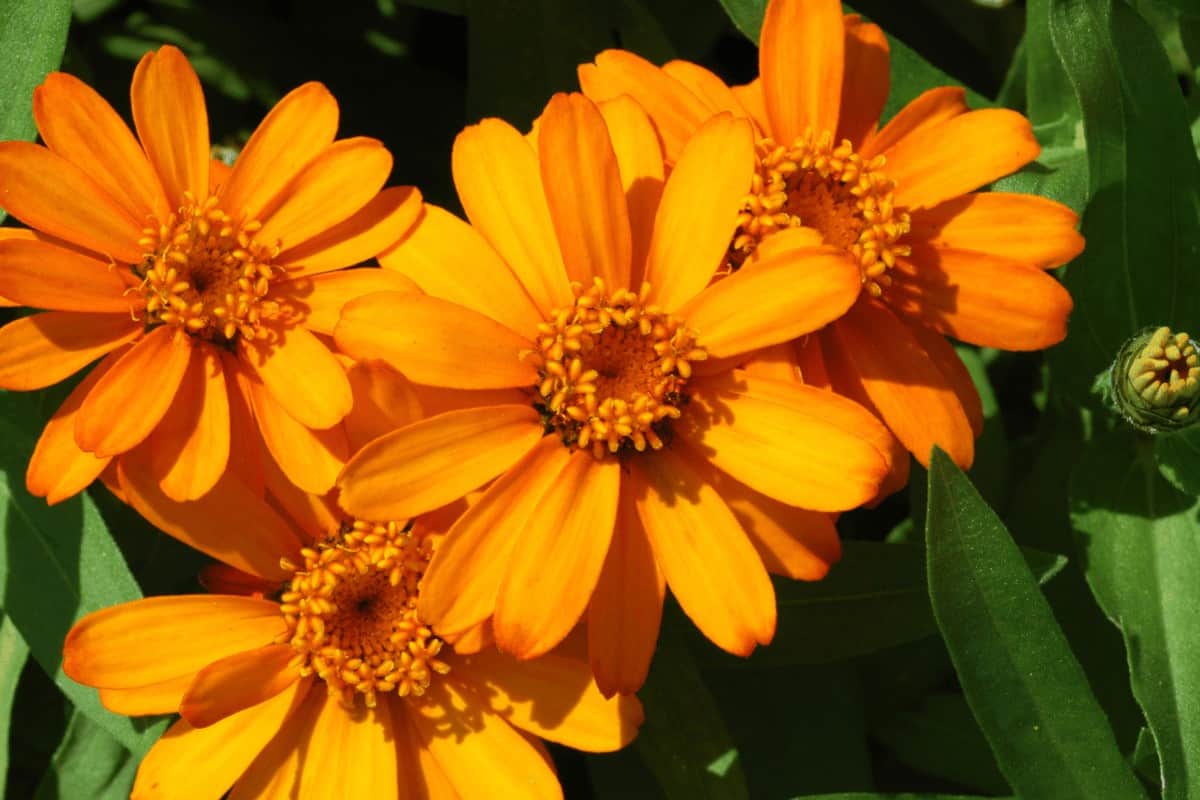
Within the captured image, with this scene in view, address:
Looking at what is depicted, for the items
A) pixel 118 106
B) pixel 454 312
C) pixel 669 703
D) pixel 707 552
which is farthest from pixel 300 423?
pixel 118 106

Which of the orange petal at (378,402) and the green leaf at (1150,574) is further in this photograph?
the green leaf at (1150,574)

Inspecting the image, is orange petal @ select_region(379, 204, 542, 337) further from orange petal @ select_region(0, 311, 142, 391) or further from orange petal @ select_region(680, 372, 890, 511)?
orange petal @ select_region(0, 311, 142, 391)

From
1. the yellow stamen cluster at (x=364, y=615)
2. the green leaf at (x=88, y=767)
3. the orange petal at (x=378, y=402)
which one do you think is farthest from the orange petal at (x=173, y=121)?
the green leaf at (x=88, y=767)

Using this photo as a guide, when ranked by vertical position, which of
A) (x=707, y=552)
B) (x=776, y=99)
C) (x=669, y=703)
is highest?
(x=776, y=99)

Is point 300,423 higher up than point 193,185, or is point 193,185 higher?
point 193,185

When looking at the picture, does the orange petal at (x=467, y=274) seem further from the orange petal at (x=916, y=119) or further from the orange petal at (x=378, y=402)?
the orange petal at (x=916, y=119)

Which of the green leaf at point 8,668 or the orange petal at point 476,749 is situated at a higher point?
the orange petal at point 476,749

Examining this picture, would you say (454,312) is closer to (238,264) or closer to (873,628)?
(238,264)

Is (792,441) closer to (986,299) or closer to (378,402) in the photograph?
(986,299)
